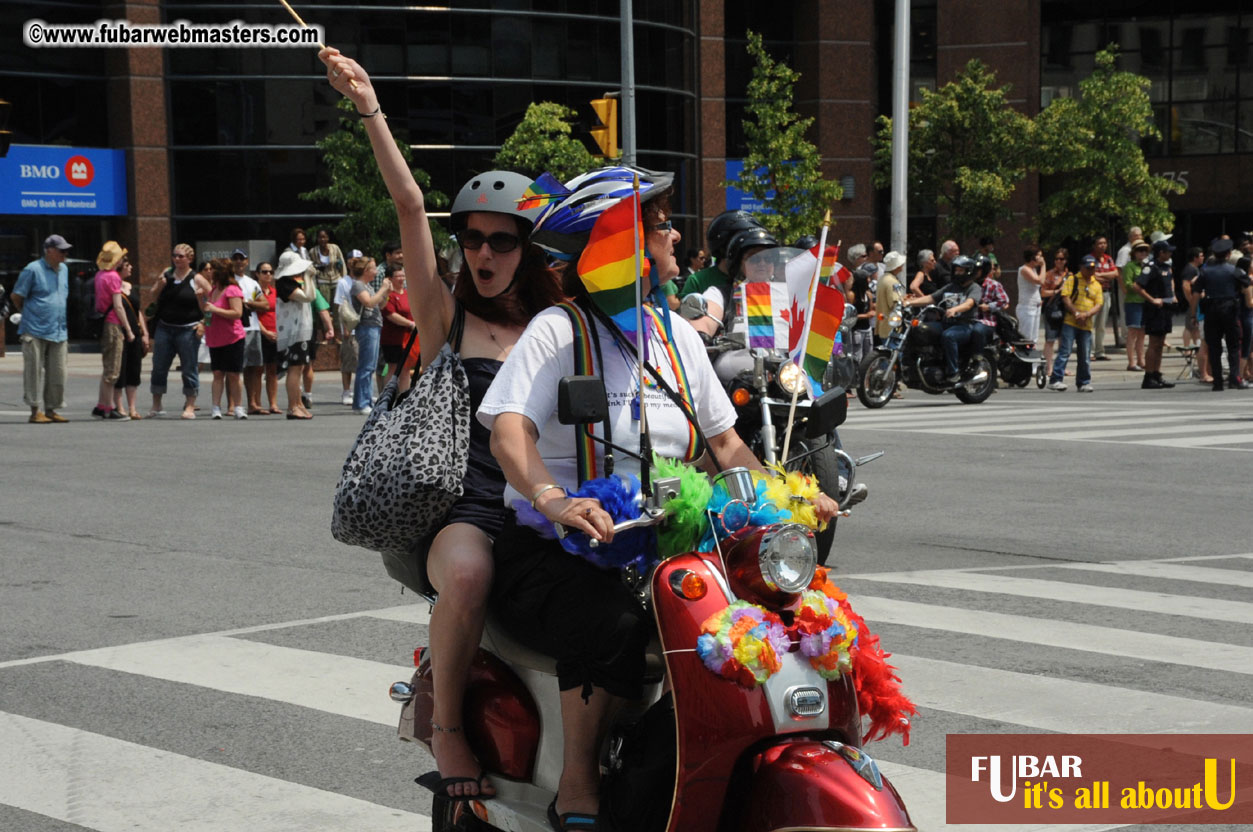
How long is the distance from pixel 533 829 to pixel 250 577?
502cm

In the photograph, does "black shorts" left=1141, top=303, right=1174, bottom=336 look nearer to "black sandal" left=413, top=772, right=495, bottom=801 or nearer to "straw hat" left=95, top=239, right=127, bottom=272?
"straw hat" left=95, top=239, right=127, bottom=272

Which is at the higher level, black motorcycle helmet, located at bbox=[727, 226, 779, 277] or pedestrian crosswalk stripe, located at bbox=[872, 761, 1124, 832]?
black motorcycle helmet, located at bbox=[727, 226, 779, 277]

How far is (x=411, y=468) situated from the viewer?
3.78 metres

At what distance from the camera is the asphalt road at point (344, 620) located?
5043 millimetres

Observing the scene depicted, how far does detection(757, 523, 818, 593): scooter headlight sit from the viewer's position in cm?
320

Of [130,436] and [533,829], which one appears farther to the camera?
[130,436]

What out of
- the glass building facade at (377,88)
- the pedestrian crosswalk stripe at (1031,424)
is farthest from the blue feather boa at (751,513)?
the glass building facade at (377,88)

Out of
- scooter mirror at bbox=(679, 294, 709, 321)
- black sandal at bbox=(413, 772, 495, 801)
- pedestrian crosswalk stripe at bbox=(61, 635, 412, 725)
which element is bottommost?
pedestrian crosswalk stripe at bbox=(61, 635, 412, 725)

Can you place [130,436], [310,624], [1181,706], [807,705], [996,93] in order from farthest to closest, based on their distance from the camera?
[996,93], [130,436], [310,624], [1181,706], [807,705]

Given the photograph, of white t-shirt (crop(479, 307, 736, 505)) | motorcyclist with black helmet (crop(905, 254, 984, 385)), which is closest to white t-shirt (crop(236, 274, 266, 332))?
motorcyclist with black helmet (crop(905, 254, 984, 385))

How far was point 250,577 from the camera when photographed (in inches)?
330

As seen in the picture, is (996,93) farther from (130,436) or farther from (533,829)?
(533,829)

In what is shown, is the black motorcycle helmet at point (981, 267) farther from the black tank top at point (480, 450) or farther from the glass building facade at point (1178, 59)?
the glass building facade at point (1178, 59)

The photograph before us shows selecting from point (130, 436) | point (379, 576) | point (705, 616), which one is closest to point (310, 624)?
point (379, 576)
